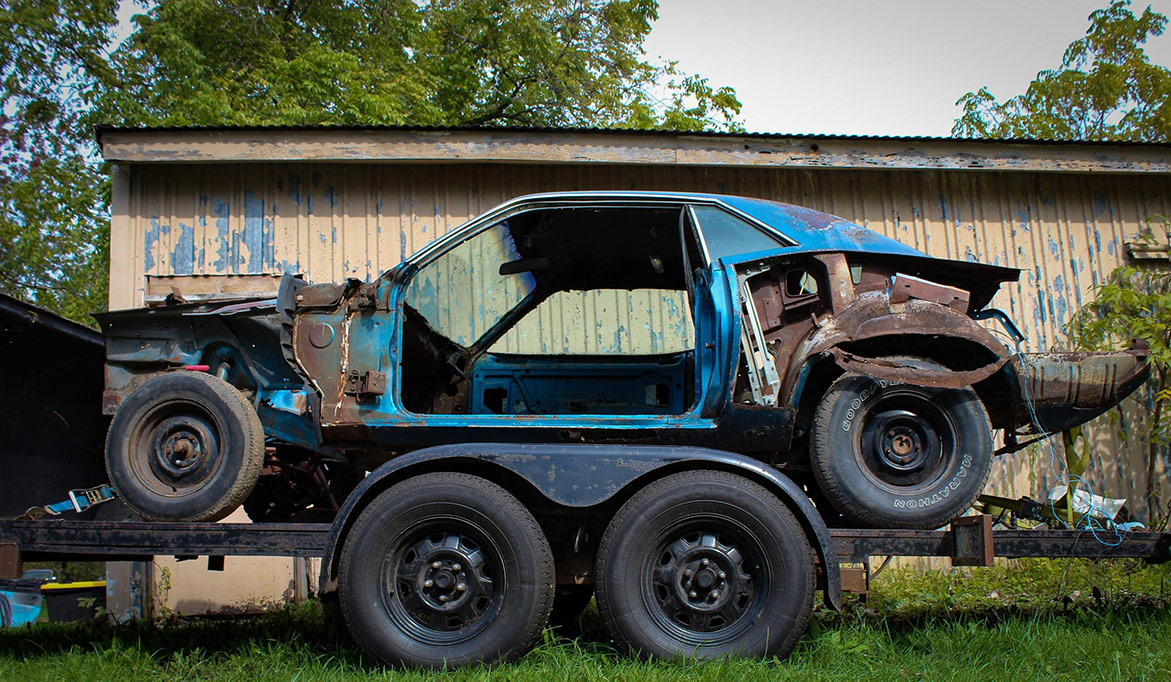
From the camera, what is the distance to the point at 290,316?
13.9ft

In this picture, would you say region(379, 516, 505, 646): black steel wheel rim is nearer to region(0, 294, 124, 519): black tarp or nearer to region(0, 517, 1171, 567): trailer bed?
region(0, 517, 1171, 567): trailer bed

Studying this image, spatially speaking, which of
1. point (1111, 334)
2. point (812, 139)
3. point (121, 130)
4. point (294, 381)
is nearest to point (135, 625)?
point (294, 381)

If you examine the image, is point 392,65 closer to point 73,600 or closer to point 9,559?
point 73,600

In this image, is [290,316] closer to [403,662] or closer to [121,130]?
[403,662]

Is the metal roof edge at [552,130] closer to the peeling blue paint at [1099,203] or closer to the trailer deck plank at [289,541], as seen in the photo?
the peeling blue paint at [1099,203]

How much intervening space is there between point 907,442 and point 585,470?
149 centimetres

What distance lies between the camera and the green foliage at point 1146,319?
22.3 feet

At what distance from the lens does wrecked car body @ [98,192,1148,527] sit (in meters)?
3.87

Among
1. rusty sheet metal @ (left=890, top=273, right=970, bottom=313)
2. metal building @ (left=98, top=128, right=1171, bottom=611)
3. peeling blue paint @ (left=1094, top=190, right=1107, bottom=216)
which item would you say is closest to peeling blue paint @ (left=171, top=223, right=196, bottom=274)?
metal building @ (left=98, top=128, right=1171, bottom=611)

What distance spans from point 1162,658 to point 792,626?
1.51 metres

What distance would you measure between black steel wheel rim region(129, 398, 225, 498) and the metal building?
3058 millimetres

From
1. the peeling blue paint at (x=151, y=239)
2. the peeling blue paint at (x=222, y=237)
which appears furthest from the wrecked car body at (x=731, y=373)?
the peeling blue paint at (x=151, y=239)

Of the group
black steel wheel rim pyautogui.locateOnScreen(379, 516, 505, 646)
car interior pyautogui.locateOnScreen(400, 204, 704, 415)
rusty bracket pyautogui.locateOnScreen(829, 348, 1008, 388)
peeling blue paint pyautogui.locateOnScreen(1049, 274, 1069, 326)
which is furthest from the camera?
peeling blue paint pyautogui.locateOnScreen(1049, 274, 1069, 326)

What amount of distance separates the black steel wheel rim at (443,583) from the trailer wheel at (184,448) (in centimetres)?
96
